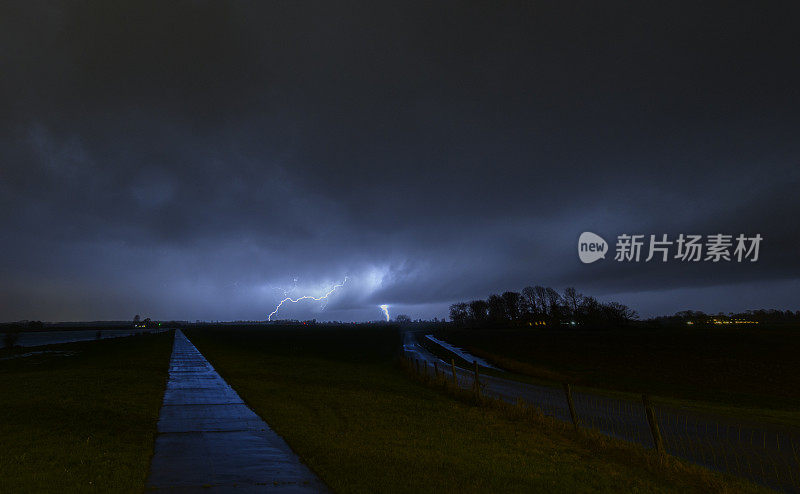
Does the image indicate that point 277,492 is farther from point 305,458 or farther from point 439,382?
point 439,382

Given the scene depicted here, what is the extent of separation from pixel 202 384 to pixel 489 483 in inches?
678

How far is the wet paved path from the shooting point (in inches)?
272

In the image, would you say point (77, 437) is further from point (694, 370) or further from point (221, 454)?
point (694, 370)

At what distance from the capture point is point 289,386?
65.7 ft

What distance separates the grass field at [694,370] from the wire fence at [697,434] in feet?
12.1

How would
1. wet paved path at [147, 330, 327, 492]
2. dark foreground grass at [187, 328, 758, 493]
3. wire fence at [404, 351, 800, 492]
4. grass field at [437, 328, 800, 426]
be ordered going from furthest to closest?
grass field at [437, 328, 800, 426]
wire fence at [404, 351, 800, 492]
dark foreground grass at [187, 328, 758, 493]
wet paved path at [147, 330, 327, 492]

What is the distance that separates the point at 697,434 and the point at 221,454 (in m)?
16.1

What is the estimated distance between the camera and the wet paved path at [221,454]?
690 centimetres

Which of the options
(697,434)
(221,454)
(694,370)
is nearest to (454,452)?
(221,454)

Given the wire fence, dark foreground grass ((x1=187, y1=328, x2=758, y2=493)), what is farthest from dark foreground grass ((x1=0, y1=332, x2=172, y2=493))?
the wire fence

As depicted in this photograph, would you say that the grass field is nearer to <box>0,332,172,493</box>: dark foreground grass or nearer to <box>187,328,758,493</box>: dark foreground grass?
<box>187,328,758,493</box>: dark foreground grass

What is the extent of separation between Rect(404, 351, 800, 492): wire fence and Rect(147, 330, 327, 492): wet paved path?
836cm

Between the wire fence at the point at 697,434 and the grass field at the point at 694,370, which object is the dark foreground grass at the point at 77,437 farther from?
the grass field at the point at 694,370

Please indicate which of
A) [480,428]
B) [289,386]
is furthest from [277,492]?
[289,386]
